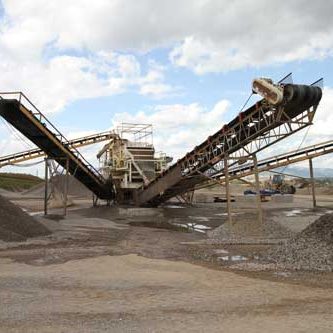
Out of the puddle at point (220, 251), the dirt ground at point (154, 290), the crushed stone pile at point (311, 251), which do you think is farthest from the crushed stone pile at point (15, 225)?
the crushed stone pile at point (311, 251)

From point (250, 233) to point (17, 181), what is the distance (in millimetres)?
69711

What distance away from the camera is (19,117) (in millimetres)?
23562

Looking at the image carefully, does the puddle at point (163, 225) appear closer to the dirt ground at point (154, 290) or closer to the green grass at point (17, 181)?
the dirt ground at point (154, 290)

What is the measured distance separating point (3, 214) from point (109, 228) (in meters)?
5.72

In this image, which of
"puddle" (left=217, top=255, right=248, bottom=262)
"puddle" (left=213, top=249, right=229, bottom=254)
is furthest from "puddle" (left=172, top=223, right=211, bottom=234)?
"puddle" (left=217, top=255, right=248, bottom=262)

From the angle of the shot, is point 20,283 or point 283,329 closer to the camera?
point 283,329

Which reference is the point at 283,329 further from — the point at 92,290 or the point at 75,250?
the point at 75,250

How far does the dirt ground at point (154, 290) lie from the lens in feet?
21.9

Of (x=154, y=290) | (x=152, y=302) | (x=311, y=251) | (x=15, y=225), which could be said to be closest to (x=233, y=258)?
(x=311, y=251)

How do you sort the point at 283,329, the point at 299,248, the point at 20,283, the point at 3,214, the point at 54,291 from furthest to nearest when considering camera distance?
the point at 3,214 < the point at 299,248 < the point at 20,283 < the point at 54,291 < the point at 283,329

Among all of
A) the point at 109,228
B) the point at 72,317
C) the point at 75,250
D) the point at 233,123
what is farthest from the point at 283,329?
the point at 109,228

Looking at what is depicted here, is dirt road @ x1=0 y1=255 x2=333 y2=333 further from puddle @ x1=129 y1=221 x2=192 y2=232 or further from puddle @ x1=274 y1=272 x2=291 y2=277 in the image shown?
puddle @ x1=129 y1=221 x2=192 y2=232

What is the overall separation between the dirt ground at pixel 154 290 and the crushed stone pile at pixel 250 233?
106 centimetres

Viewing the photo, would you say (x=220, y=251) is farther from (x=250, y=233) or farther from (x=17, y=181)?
(x=17, y=181)
